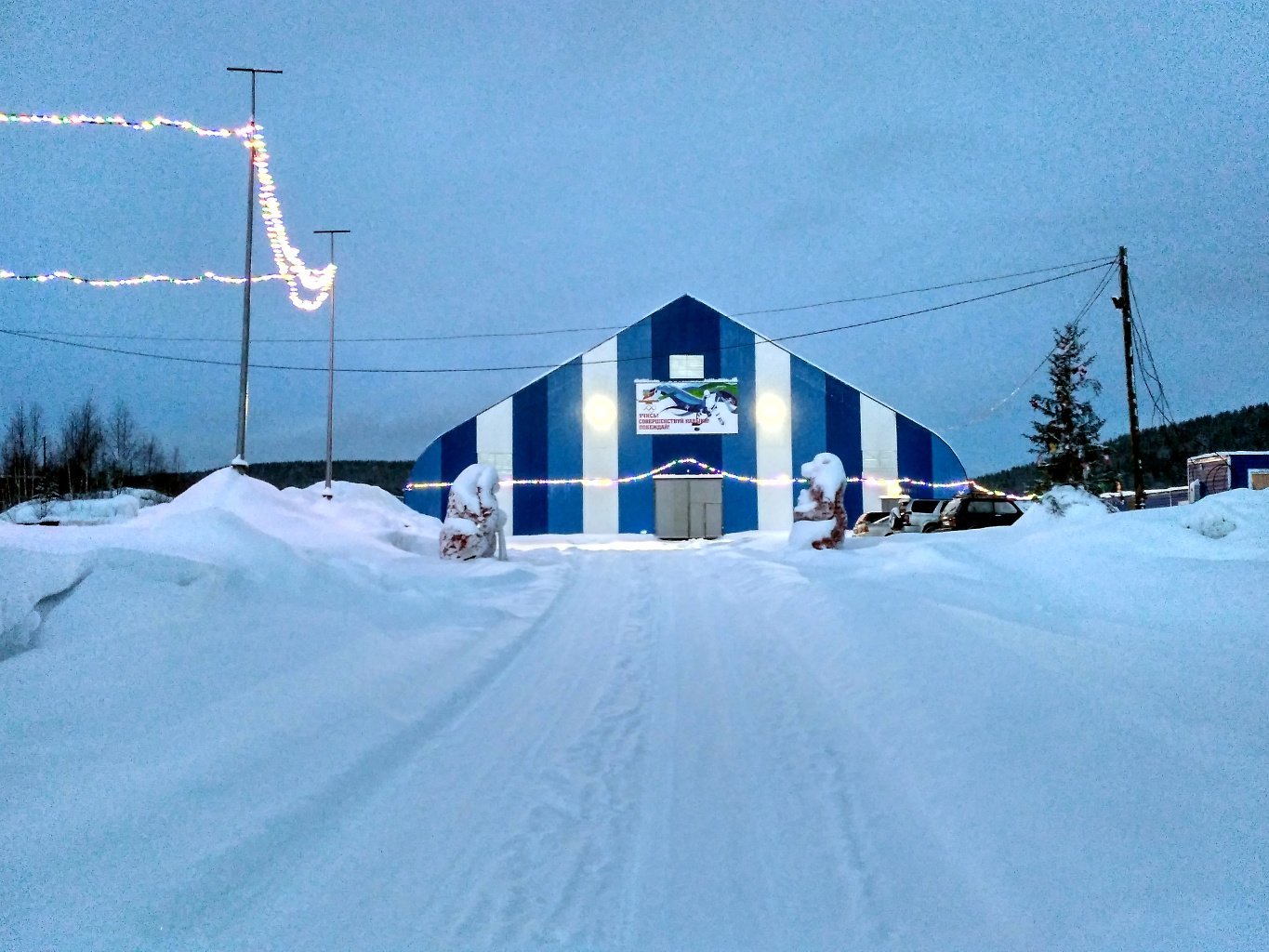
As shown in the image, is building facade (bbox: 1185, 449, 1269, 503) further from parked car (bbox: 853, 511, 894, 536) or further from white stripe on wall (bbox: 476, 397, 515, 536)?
white stripe on wall (bbox: 476, 397, 515, 536)

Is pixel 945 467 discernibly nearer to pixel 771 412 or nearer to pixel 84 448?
pixel 771 412

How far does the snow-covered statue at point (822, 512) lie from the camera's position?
16.5 meters

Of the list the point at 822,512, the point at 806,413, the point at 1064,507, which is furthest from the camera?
the point at 806,413

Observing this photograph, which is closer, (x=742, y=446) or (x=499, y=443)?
(x=499, y=443)

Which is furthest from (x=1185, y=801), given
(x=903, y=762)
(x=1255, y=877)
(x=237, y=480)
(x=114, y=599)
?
(x=237, y=480)

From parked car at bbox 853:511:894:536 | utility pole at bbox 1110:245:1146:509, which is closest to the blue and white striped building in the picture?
parked car at bbox 853:511:894:536

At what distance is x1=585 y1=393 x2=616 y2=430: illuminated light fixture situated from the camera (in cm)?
2786

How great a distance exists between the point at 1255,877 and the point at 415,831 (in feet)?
11.5

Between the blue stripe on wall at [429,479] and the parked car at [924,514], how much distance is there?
17340mm

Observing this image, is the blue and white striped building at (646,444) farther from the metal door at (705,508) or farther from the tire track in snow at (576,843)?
the tire track in snow at (576,843)

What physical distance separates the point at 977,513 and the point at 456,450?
18802 millimetres

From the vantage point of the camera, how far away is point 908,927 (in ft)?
8.44

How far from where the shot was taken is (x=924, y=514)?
23406 mm

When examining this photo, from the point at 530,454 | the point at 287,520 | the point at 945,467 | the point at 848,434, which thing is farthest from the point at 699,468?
the point at 287,520
